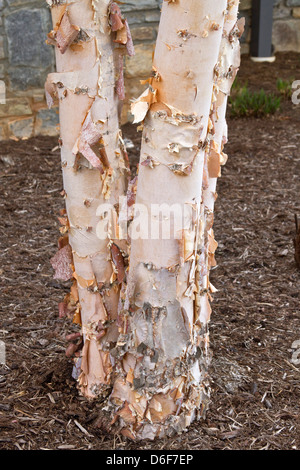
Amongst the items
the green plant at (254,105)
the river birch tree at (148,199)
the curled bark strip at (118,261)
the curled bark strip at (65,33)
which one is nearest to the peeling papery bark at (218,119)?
the river birch tree at (148,199)

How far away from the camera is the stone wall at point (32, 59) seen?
4.87m

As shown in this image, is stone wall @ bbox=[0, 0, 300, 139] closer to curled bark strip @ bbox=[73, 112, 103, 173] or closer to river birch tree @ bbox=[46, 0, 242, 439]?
river birch tree @ bbox=[46, 0, 242, 439]

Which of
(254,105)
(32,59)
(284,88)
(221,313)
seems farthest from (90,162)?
(284,88)

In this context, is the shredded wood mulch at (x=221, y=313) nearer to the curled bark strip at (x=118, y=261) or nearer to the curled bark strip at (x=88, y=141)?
the curled bark strip at (x=118, y=261)

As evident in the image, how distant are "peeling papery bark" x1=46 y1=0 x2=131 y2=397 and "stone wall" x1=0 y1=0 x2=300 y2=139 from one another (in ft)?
10.6

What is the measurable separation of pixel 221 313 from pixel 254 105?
3272 millimetres

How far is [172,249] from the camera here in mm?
1814

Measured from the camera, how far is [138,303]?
192cm

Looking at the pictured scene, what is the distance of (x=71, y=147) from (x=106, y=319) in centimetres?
61

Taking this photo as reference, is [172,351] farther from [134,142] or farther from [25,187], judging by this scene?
[134,142]

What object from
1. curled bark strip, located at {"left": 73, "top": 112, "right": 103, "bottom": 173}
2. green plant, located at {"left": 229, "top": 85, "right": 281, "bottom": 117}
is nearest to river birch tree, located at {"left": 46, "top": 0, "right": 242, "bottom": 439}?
curled bark strip, located at {"left": 73, "top": 112, "right": 103, "bottom": 173}

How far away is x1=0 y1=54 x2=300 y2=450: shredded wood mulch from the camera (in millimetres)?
2086

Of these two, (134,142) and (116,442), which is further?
(134,142)
